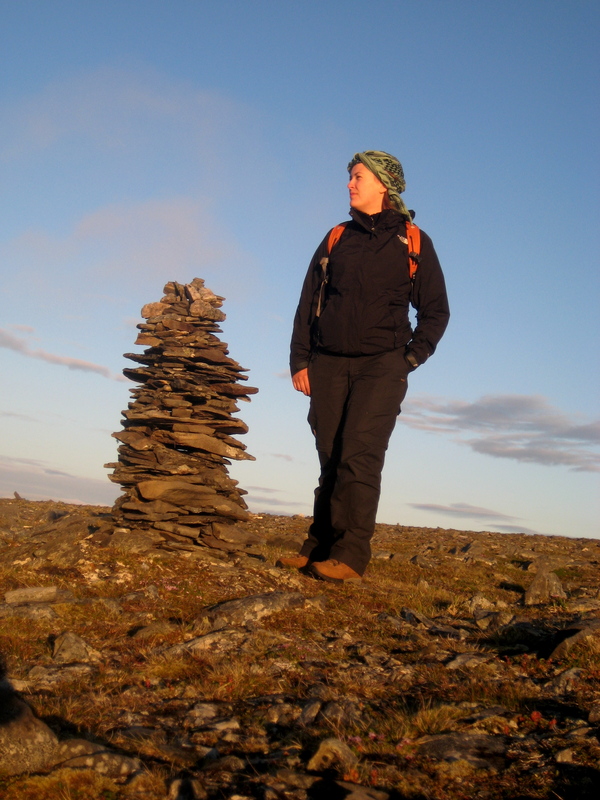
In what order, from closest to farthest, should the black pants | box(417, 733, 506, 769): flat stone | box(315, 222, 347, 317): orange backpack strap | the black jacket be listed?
1. box(417, 733, 506, 769): flat stone
2. the black pants
3. the black jacket
4. box(315, 222, 347, 317): orange backpack strap

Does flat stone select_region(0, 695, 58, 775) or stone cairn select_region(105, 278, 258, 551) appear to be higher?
stone cairn select_region(105, 278, 258, 551)

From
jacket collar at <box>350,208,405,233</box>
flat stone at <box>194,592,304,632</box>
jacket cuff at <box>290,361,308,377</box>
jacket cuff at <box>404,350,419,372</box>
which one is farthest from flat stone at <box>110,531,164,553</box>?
jacket collar at <box>350,208,405,233</box>

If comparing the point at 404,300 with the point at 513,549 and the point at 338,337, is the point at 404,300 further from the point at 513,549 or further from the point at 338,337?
the point at 513,549

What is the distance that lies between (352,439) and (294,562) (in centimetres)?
173

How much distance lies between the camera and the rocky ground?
310 cm

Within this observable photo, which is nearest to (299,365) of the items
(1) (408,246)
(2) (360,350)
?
(2) (360,350)

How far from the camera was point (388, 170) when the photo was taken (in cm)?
909

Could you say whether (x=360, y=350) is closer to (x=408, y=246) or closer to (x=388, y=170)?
(x=408, y=246)

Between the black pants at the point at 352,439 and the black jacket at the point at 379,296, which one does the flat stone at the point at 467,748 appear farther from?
the black jacket at the point at 379,296

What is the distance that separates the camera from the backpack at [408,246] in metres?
8.86

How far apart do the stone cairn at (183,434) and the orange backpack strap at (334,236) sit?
78.7 inches

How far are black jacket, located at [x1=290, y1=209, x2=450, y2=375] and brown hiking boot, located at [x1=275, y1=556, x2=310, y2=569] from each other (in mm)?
2611

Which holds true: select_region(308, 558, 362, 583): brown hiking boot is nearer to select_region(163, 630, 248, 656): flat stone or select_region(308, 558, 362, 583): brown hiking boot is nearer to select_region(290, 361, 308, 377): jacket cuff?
select_region(290, 361, 308, 377): jacket cuff

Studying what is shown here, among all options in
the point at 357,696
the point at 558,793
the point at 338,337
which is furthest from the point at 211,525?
the point at 558,793
